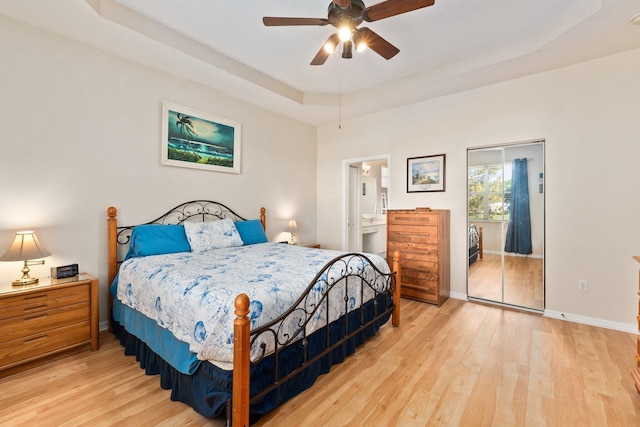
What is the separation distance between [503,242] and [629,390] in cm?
192

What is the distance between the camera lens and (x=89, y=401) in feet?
6.14

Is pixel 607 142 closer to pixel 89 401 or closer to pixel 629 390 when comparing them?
pixel 629 390

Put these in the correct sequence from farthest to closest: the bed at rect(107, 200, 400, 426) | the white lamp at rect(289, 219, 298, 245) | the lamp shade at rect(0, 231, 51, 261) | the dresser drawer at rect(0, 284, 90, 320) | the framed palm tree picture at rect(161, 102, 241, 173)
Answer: the white lamp at rect(289, 219, 298, 245), the framed palm tree picture at rect(161, 102, 241, 173), the lamp shade at rect(0, 231, 51, 261), the dresser drawer at rect(0, 284, 90, 320), the bed at rect(107, 200, 400, 426)

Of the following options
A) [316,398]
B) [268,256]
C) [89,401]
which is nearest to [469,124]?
[268,256]

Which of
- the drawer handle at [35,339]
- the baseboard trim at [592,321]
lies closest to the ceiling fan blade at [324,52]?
the drawer handle at [35,339]

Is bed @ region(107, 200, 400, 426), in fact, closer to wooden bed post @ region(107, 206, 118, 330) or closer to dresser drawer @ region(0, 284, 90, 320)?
wooden bed post @ region(107, 206, 118, 330)

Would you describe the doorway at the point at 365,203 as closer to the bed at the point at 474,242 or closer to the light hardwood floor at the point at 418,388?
the bed at the point at 474,242

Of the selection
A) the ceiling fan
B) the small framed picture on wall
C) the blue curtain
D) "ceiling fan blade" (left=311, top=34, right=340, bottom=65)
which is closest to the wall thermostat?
the ceiling fan

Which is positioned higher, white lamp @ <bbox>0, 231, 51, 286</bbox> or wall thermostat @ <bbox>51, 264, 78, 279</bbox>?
white lamp @ <bbox>0, 231, 51, 286</bbox>

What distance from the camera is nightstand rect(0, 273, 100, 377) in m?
2.11

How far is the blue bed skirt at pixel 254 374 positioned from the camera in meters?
1.61

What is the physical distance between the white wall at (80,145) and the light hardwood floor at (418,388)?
111 cm

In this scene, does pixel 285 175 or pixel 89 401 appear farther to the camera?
pixel 285 175

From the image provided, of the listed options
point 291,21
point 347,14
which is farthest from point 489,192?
point 291,21
